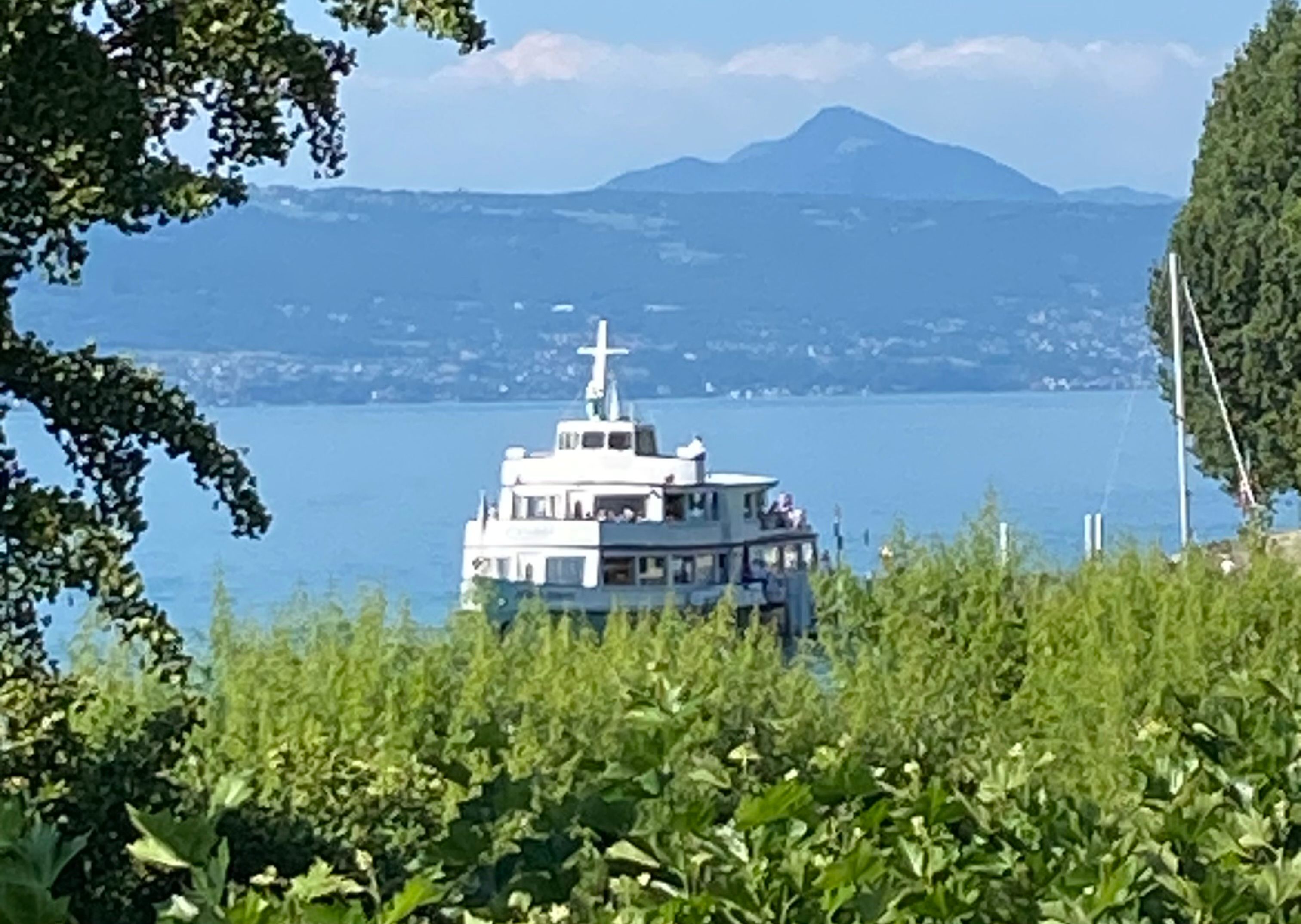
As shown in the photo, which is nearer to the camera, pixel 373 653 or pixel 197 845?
pixel 197 845

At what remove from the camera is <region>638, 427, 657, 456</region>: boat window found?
34.3 m

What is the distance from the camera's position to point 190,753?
7.71 meters

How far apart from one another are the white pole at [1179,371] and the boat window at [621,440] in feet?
22.5

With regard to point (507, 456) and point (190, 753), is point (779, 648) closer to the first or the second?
point (190, 753)

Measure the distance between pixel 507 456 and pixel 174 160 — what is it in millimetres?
28571

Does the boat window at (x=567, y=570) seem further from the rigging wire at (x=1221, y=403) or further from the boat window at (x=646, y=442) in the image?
the rigging wire at (x=1221, y=403)

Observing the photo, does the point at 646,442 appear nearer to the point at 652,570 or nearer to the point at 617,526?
the point at 652,570

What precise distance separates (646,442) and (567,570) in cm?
281

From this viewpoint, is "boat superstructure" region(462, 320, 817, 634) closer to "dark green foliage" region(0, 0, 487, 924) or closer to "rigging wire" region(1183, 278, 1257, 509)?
"rigging wire" region(1183, 278, 1257, 509)

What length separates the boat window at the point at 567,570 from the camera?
32438 millimetres

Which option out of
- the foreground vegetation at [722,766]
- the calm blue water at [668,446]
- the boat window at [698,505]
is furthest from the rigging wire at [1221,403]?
the foreground vegetation at [722,766]

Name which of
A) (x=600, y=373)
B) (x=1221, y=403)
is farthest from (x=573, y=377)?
(x=600, y=373)

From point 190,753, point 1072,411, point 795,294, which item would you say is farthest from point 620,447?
point 795,294

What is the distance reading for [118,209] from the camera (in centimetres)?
545
